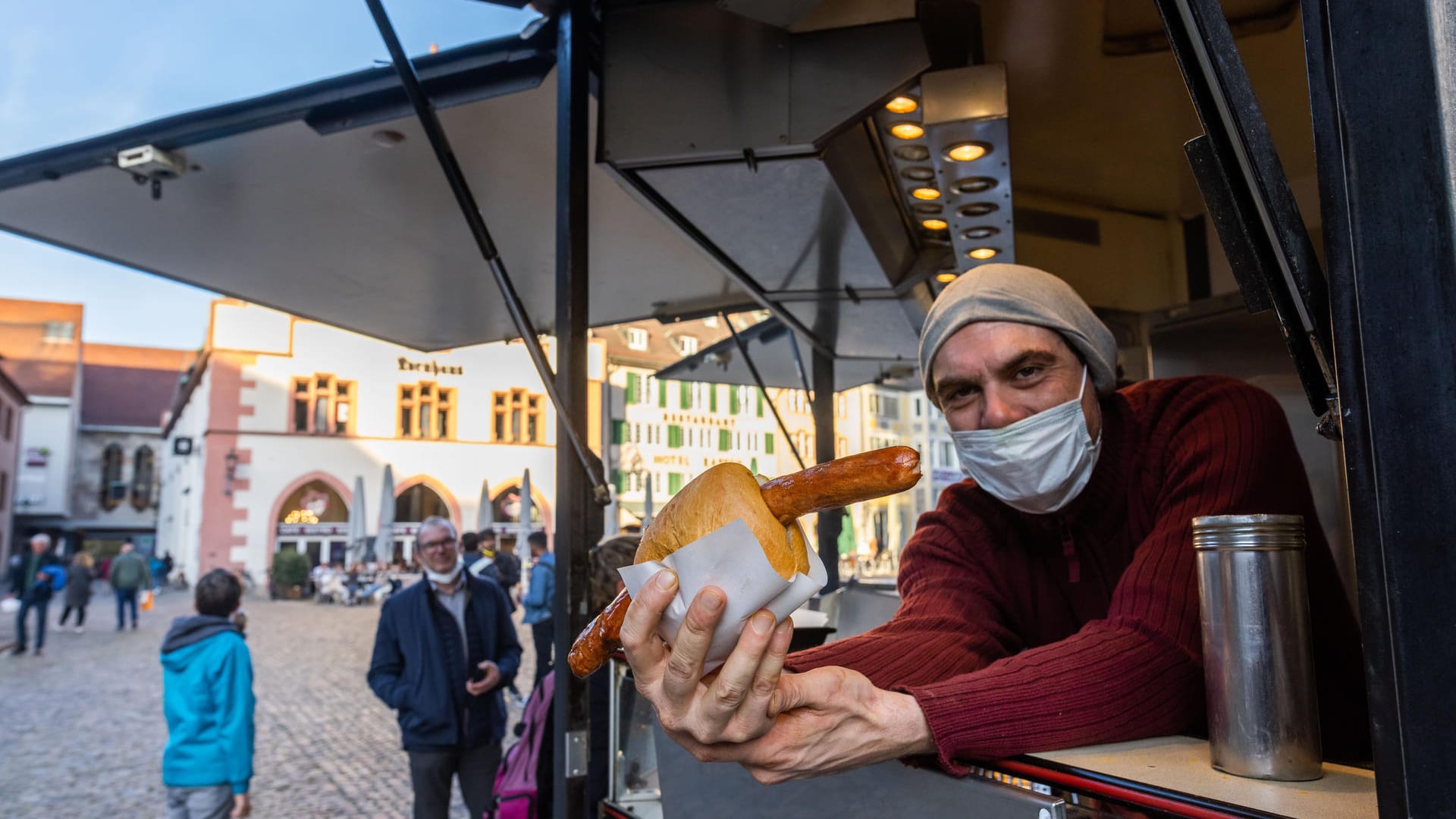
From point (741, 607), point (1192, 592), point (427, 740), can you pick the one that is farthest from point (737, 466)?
point (427, 740)

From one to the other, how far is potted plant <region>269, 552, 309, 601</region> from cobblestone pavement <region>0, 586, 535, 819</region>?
427 inches

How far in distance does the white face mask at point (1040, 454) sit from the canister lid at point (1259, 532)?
1.69 ft

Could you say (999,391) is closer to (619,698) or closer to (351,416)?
(619,698)

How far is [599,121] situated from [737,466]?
1925mm

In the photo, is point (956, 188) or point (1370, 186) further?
point (956, 188)

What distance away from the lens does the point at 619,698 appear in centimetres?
237

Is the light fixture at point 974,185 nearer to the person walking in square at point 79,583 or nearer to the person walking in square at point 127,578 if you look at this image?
the person walking in square at point 79,583

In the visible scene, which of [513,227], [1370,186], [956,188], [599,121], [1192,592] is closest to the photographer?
[1370,186]

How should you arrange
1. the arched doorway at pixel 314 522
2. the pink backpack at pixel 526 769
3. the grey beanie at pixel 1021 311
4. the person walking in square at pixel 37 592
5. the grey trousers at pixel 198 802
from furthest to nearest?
A: the arched doorway at pixel 314 522 < the person walking in square at pixel 37 592 < the grey trousers at pixel 198 802 < the pink backpack at pixel 526 769 < the grey beanie at pixel 1021 311

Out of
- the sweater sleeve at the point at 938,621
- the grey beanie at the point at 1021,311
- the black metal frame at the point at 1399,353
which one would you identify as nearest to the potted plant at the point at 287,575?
the sweater sleeve at the point at 938,621

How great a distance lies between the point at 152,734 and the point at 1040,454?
1098cm

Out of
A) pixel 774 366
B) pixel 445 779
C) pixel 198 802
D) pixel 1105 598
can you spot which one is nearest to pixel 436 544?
pixel 445 779

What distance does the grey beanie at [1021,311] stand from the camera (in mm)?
1619

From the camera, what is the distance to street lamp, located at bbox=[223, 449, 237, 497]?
1208 inches
